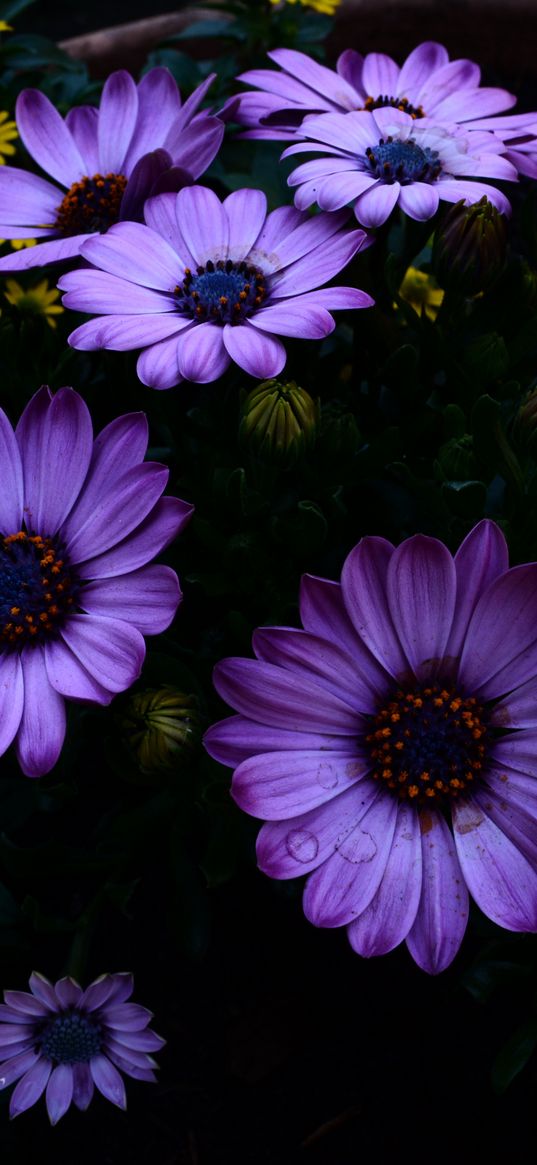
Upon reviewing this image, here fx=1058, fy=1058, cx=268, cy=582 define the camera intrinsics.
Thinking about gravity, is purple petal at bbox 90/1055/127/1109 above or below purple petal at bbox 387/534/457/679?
below

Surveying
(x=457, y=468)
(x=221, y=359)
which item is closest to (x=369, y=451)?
(x=457, y=468)

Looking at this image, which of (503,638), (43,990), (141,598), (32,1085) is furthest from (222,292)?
(32,1085)

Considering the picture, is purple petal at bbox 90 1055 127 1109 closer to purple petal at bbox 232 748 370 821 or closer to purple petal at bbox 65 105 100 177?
purple petal at bbox 232 748 370 821

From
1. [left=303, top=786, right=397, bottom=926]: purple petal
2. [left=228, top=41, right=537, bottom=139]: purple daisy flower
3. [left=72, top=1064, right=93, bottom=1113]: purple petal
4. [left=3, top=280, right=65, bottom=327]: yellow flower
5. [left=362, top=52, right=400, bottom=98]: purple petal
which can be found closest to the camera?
[left=303, top=786, right=397, bottom=926]: purple petal

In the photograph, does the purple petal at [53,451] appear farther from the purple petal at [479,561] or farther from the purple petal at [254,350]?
the purple petal at [479,561]

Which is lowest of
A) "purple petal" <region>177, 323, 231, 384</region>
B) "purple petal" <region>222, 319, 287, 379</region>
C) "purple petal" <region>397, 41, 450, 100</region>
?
"purple petal" <region>177, 323, 231, 384</region>

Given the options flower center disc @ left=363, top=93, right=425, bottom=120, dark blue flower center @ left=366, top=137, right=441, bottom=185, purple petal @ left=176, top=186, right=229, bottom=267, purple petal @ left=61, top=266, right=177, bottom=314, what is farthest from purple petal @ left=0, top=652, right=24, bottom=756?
flower center disc @ left=363, top=93, right=425, bottom=120

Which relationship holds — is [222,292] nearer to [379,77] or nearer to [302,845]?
[379,77]
